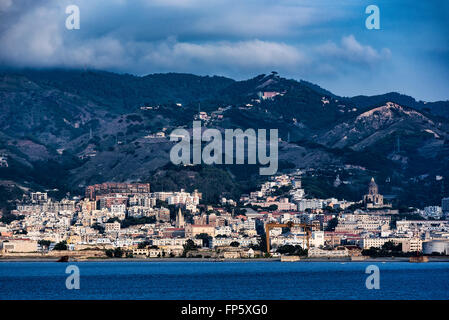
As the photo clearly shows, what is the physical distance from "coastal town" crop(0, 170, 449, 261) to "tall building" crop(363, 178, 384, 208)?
13 centimetres

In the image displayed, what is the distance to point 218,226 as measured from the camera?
121 metres

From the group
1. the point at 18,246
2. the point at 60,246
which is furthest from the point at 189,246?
the point at 18,246

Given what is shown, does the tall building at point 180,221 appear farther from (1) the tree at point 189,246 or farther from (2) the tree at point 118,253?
(2) the tree at point 118,253

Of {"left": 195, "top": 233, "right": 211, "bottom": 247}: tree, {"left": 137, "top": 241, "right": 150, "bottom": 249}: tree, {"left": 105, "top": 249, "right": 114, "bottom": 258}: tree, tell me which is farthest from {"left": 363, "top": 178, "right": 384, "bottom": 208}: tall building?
{"left": 105, "top": 249, "right": 114, "bottom": 258}: tree

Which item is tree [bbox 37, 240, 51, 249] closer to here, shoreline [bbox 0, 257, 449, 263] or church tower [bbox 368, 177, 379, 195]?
shoreline [bbox 0, 257, 449, 263]

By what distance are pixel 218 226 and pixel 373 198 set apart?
29.0 m

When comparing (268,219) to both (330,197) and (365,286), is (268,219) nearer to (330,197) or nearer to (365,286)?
(330,197)

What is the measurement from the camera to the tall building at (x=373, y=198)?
140 metres

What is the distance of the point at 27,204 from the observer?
468 feet

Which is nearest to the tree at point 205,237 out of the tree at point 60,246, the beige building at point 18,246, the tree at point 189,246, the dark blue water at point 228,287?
the tree at point 189,246

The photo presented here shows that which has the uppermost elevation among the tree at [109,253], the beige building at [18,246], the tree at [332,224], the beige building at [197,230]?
the tree at [332,224]

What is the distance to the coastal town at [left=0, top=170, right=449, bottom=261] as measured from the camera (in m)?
101

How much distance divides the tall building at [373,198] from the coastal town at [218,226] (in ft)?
0.43

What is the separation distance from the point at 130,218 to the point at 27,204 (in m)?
20.4
